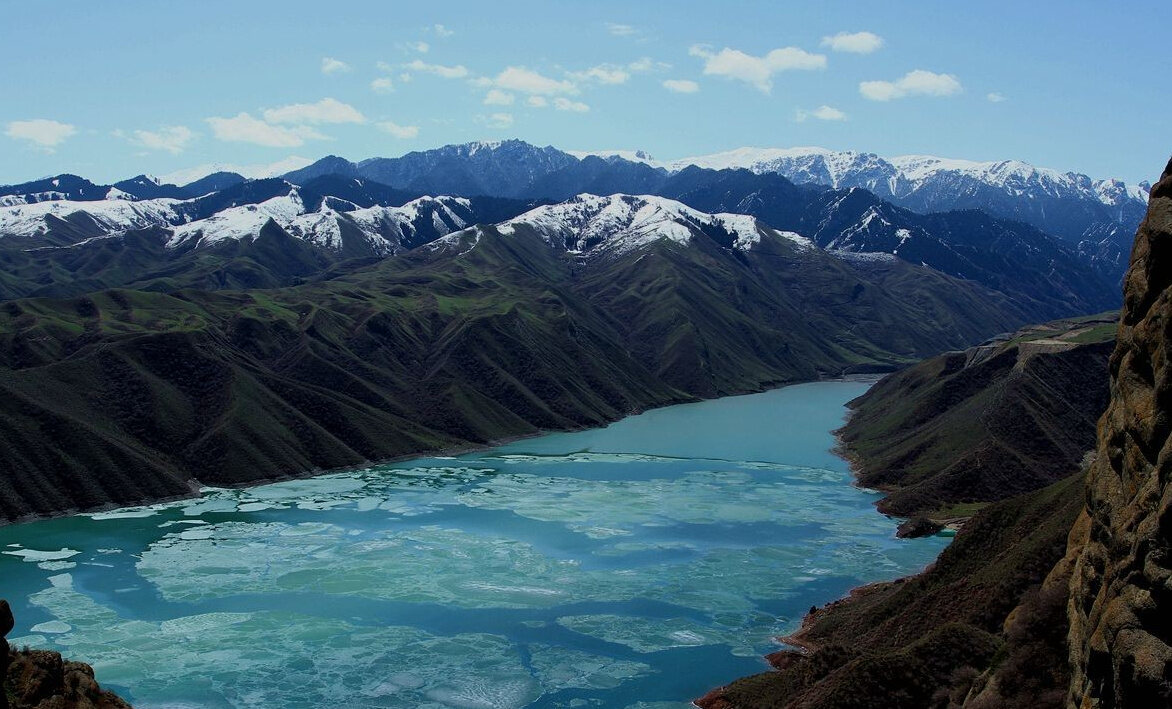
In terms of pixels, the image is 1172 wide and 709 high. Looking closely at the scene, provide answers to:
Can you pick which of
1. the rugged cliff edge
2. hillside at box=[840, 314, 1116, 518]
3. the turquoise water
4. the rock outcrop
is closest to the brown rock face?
the rugged cliff edge

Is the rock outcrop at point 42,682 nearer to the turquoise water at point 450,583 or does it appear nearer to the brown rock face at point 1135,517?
the turquoise water at point 450,583

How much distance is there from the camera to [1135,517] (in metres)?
29.3

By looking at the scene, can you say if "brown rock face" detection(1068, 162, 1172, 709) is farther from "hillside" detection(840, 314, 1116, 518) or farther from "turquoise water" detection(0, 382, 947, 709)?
"hillside" detection(840, 314, 1116, 518)

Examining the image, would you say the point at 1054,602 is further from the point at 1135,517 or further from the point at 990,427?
the point at 990,427

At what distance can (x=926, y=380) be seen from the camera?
189500 millimetres

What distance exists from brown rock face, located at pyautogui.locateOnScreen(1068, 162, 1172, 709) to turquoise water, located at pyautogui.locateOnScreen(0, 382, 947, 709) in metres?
35.6

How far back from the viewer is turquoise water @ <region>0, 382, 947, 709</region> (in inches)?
2655

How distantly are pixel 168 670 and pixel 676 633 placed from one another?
3539 cm

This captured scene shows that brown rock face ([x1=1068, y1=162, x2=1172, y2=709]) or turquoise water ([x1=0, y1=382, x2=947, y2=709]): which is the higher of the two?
brown rock face ([x1=1068, y1=162, x2=1172, y2=709])

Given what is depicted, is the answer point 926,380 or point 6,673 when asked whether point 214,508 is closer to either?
point 6,673

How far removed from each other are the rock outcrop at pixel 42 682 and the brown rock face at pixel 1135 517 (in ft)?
107

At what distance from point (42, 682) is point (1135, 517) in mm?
35370

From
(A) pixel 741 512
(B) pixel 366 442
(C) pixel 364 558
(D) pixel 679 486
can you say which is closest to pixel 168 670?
(C) pixel 364 558

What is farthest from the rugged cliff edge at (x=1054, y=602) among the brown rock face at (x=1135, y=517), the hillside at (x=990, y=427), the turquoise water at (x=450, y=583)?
the hillside at (x=990, y=427)
